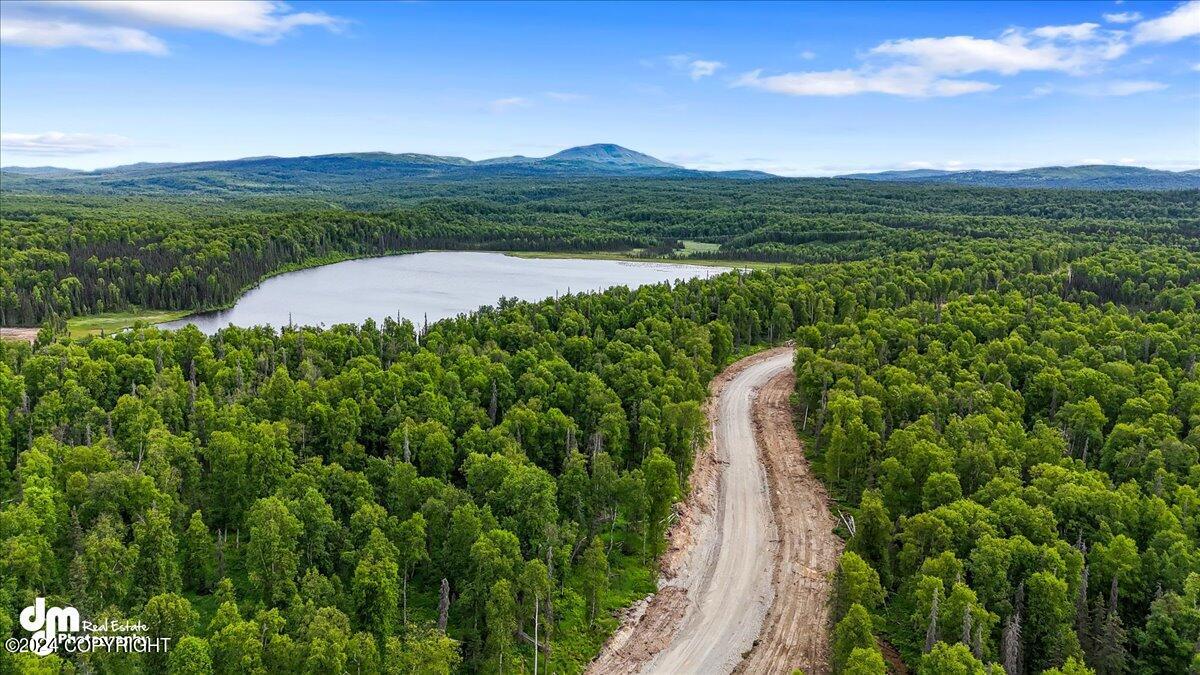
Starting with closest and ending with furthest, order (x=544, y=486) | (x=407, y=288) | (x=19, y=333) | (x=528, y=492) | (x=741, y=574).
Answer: (x=528, y=492), (x=544, y=486), (x=741, y=574), (x=19, y=333), (x=407, y=288)

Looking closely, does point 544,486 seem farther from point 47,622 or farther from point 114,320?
point 114,320

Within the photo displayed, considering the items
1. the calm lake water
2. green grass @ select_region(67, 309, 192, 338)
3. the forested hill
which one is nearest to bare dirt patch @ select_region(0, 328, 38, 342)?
green grass @ select_region(67, 309, 192, 338)

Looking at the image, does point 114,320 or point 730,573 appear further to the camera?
point 114,320

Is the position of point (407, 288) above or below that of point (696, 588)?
above

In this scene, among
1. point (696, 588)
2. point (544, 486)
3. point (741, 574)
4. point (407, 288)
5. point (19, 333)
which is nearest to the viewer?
point (544, 486)

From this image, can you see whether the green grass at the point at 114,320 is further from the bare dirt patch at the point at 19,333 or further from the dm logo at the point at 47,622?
the dm logo at the point at 47,622

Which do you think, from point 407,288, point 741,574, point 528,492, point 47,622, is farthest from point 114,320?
point 741,574

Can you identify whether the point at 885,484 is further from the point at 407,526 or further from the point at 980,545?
the point at 407,526
